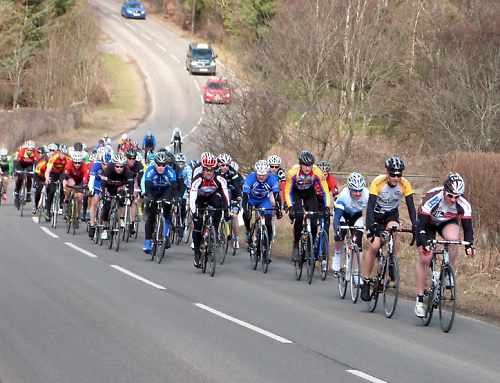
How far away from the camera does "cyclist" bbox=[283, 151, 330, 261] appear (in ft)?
43.6

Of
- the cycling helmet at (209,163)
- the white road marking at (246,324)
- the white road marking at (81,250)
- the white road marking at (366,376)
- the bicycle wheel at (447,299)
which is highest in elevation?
the cycling helmet at (209,163)

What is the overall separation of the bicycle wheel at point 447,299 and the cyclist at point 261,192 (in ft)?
16.5

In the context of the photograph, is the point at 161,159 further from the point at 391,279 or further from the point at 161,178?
the point at 391,279

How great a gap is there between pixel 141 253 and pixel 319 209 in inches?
165

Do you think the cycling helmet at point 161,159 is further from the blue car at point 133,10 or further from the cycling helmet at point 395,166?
the blue car at point 133,10

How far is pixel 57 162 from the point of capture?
20.6 m

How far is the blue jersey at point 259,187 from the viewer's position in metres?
14.9

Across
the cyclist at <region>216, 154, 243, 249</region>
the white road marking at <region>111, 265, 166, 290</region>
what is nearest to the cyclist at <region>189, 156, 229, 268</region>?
the white road marking at <region>111, 265, 166, 290</region>

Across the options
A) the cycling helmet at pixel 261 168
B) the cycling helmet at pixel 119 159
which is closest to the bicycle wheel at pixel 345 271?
the cycling helmet at pixel 261 168

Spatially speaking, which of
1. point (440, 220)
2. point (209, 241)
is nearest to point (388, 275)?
point (440, 220)

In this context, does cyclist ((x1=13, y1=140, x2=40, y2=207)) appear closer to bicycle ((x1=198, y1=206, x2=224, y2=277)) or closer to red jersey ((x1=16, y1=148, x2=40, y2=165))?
red jersey ((x1=16, y1=148, x2=40, y2=165))

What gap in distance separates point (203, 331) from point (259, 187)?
240 inches

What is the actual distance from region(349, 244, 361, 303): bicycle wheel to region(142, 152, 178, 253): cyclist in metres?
4.70

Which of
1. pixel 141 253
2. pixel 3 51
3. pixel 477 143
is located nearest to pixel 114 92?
pixel 3 51
